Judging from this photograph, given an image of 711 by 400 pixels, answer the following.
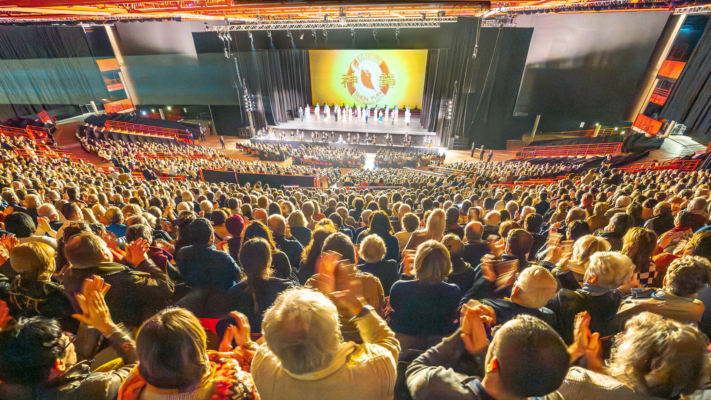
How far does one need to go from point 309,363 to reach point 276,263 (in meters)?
1.50

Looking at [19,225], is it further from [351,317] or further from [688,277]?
[688,277]

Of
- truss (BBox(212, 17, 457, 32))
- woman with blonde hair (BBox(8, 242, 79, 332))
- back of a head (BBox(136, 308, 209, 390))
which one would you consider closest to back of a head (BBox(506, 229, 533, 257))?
back of a head (BBox(136, 308, 209, 390))

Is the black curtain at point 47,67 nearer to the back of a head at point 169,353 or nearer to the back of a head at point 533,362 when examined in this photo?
the back of a head at point 169,353

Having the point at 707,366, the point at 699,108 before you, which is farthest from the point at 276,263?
the point at 699,108

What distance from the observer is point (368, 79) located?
22.5m

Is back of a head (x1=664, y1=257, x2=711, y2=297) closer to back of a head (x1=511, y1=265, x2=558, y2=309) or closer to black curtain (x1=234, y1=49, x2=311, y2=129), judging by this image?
back of a head (x1=511, y1=265, x2=558, y2=309)

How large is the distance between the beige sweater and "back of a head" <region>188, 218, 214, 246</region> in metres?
1.37

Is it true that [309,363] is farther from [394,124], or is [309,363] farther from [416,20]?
[394,124]

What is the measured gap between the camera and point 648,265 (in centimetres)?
222

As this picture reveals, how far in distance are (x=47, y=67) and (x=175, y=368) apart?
1140 inches

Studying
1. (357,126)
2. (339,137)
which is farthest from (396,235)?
(357,126)

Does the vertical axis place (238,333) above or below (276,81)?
above

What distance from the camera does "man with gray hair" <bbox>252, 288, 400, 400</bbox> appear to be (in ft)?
3.12

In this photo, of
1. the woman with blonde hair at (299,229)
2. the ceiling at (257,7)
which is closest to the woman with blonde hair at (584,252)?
the woman with blonde hair at (299,229)
